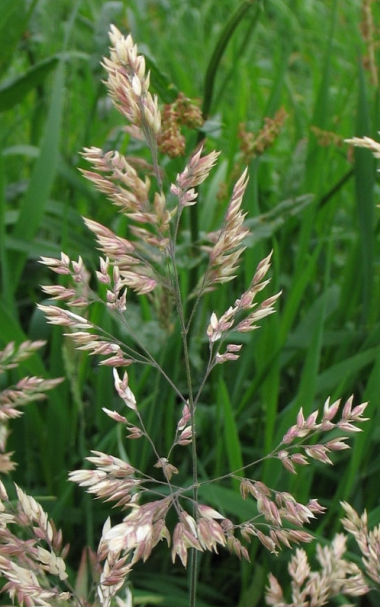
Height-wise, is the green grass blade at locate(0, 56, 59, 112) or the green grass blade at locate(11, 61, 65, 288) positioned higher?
the green grass blade at locate(0, 56, 59, 112)

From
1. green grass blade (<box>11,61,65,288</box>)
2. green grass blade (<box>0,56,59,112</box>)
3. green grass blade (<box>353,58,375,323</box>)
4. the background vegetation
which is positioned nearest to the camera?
the background vegetation

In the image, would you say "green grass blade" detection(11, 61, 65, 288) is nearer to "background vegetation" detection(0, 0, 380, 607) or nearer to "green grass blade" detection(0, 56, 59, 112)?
"background vegetation" detection(0, 0, 380, 607)

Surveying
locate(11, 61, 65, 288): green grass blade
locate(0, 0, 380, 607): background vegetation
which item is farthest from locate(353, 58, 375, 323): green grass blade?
locate(11, 61, 65, 288): green grass blade

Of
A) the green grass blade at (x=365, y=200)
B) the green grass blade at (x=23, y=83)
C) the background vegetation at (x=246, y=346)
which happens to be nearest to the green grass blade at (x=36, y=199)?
the background vegetation at (x=246, y=346)

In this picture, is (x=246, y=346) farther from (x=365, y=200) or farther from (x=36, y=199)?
(x=36, y=199)

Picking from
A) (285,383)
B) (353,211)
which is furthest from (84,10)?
(285,383)

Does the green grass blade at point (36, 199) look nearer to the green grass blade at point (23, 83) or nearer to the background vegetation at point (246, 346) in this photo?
the background vegetation at point (246, 346)

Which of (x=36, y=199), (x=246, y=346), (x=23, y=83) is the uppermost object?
(x=23, y=83)

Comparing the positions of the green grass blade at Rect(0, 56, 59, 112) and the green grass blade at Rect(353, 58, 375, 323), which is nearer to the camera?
the green grass blade at Rect(353, 58, 375, 323)

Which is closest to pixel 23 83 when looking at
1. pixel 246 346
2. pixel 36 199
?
pixel 36 199

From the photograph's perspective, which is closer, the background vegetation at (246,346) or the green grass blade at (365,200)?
the background vegetation at (246,346)

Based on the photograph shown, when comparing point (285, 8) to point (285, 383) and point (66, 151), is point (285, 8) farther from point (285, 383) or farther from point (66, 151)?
point (285, 383)
